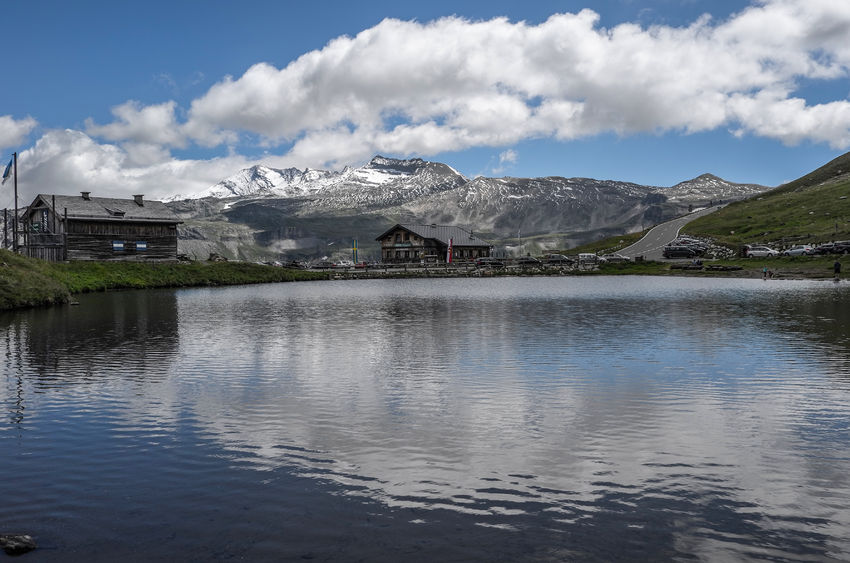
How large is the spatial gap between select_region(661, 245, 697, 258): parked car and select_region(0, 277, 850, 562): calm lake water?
122 metres

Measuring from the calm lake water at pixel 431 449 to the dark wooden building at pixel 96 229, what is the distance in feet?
254

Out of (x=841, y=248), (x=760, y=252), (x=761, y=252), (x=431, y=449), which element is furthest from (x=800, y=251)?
(x=431, y=449)

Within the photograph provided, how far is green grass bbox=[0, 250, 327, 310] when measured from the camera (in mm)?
60419

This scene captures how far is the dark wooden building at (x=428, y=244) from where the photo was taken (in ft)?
582

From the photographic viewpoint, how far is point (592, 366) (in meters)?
27.4

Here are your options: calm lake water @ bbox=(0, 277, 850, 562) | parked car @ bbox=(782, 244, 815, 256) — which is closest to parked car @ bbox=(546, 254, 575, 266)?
parked car @ bbox=(782, 244, 815, 256)

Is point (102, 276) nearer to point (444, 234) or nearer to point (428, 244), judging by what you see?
point (428, 244)

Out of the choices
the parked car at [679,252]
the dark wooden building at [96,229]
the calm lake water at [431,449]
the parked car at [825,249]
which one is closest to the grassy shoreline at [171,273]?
the parked car at [825,249]

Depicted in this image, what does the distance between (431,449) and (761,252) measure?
437 feet

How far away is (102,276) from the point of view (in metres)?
93.6

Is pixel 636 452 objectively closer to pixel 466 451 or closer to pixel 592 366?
pixel 466 451

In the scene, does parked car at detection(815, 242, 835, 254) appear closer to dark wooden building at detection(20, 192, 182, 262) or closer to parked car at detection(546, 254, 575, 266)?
parked car at detection(546, 254, 575, 266)

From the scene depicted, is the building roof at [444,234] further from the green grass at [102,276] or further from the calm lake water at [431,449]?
the calm lake water at [431,449]

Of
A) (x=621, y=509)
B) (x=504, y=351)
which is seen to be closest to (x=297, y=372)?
(x=504, y=351)
